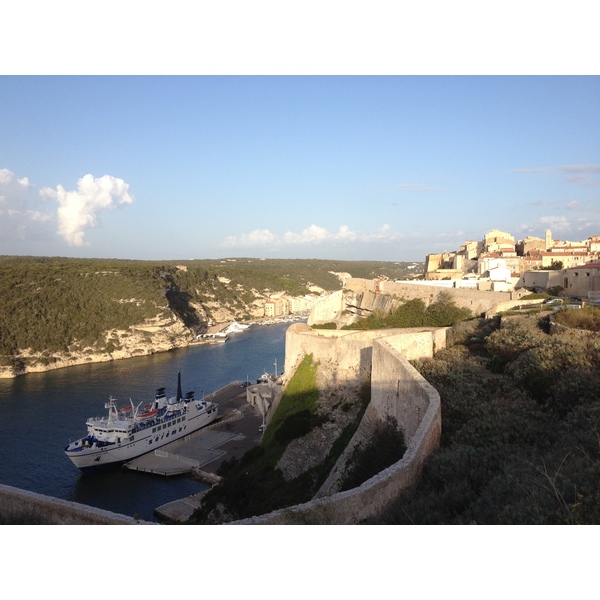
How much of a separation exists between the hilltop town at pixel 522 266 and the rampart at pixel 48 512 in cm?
1396

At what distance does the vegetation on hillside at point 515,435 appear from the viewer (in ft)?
11.4

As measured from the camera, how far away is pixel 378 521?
4.12 metres

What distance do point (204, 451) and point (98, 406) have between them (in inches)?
375

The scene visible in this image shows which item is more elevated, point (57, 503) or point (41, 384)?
A: point (57, 503)

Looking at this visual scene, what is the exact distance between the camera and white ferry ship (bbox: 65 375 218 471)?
19.5 m

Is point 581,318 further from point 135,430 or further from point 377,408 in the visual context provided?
point 135,430

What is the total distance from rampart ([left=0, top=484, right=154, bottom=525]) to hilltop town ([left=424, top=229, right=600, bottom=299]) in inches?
550

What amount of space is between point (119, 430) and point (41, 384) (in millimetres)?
15539

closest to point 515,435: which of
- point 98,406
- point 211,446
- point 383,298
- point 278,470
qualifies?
point 278,470

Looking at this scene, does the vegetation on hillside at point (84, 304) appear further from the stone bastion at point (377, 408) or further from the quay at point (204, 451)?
the stone bastion at point (377, 408)

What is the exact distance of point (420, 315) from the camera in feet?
51.2

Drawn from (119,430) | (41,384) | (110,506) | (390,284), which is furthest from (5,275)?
(390,284)

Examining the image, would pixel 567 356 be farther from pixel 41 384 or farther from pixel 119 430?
pixel 41 384

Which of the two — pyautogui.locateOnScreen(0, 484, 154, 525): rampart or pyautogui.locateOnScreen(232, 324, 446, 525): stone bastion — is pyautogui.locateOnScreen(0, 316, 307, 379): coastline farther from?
pyautogui.locateOnScreen(0, 484, 154, 525): rampart
